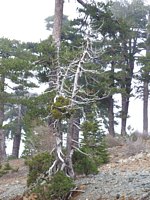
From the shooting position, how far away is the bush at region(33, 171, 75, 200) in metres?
7.96

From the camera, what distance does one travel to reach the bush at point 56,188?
7965 mm

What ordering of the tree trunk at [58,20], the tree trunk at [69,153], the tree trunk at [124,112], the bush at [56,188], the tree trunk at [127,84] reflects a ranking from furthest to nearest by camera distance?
the tree trunk at [124,112] < the tree trunk at [127,84] < the tree trunk at [58,20] < the tree trunk at [69,153] < the bush at [56,188]

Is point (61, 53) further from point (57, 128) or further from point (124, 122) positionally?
point (124, 122)

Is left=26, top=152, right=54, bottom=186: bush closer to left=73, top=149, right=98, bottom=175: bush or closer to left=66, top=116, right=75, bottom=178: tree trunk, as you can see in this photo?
left=66, top=116, right=75, bottom=178: tree trunk

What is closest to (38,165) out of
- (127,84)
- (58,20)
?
(58,20)

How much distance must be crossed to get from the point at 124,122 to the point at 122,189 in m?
17.4

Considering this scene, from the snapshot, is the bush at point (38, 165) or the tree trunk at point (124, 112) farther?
the tree trunk at point (124, 112)

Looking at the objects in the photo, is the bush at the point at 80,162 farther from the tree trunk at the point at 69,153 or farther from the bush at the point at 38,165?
the bush at the point at 38,165

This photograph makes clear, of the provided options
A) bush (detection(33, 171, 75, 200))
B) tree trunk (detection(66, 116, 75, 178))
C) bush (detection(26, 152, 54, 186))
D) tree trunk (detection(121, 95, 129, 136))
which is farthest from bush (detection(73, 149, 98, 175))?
tree trunk (detection(121, 95, 129, 136))

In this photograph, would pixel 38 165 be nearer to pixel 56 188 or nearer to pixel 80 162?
pixel 80 162

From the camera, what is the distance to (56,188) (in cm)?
797

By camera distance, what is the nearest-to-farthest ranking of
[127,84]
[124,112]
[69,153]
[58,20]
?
[69,153]
[58,20]
[127,84]
[124,112]

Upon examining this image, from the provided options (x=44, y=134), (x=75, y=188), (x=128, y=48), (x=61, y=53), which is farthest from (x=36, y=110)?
(x=128, y=48)

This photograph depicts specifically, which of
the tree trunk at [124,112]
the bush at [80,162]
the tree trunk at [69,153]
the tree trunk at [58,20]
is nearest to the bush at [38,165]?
the tree trunk at [69,153]
